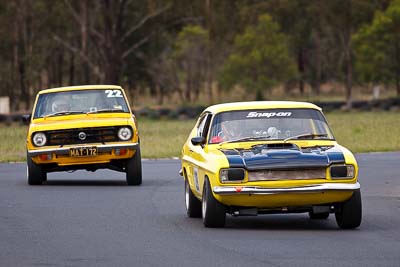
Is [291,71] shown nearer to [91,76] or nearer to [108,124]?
[91,76]

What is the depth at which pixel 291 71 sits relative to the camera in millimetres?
72750

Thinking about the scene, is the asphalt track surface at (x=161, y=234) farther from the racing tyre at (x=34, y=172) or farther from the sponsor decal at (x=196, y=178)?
the racing tyre at (x=34, y=172)

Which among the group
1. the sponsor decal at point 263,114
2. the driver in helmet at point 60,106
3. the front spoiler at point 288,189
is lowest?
the driver in helmet at point 60,106

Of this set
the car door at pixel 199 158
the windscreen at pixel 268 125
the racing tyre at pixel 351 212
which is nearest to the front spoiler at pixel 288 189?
the racing tyre at pixel 351 212

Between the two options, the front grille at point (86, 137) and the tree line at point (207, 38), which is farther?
the tree line at point (207, 38)

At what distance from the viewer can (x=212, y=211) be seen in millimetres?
12906

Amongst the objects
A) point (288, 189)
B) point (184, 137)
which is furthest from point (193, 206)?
point (184, 137)

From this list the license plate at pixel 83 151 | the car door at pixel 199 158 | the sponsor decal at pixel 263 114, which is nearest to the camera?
the car door at pixel 199 158

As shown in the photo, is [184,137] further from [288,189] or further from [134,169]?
[288,189]

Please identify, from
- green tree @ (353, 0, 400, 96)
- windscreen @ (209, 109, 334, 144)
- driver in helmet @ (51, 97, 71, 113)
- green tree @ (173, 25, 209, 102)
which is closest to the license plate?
driver in helmet @ (51, 97, 71, 113)

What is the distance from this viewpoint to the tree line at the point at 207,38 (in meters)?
67.1

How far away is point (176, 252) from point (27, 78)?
6221 centimetres

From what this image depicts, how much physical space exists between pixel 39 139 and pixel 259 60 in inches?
2058

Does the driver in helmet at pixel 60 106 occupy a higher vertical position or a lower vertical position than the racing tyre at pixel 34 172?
higher
